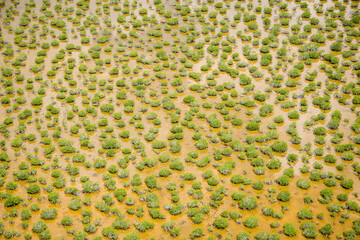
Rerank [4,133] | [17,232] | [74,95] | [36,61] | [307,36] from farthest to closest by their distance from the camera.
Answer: [307,36] → [36,61] → [74,95] → [4,133] → [17,232]

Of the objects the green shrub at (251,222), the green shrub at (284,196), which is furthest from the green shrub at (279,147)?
the green shrub at (251,222)

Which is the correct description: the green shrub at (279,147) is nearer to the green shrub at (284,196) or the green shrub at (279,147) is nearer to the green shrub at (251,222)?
the green shrub at (284,196)

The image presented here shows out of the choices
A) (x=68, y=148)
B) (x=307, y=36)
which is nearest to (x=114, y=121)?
(x=68, y=148)

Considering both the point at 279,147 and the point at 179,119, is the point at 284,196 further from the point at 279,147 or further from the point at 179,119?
the point at 179,119

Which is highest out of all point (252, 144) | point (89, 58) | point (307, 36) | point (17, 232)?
point (307, 36)

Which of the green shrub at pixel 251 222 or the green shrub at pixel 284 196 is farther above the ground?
the green shrub at pixel 284 196

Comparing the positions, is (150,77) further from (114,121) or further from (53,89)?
(53,89)

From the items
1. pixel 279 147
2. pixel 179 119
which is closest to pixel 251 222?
pixel 279 147

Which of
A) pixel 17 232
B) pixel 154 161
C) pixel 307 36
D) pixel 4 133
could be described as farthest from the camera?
pixel 307 36
